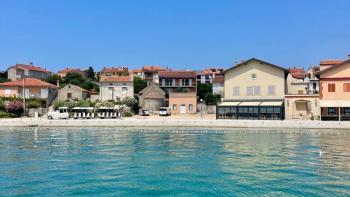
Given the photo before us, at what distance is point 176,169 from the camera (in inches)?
670

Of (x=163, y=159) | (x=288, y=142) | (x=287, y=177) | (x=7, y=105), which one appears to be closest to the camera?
(x=287, y=177)

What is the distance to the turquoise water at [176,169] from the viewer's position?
13211 millimetres

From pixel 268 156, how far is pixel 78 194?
11.4 meters

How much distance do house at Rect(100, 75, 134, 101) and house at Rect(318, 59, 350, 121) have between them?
112 ft

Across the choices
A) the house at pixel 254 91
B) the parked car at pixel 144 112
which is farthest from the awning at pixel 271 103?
the parked car at pixel 144 112

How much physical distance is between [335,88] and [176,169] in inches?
1483

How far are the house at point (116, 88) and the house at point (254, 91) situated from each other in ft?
71.9

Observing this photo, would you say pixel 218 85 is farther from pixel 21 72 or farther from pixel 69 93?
pixel 21 72

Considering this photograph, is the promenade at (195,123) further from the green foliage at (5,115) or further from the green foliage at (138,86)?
the green foliage at (138,86)

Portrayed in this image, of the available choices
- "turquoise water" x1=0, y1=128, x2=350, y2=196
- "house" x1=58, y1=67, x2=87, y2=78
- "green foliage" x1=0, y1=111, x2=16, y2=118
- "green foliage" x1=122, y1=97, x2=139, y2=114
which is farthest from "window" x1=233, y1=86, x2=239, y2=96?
"house" x1=58, y1=67, x2=87, y2=78

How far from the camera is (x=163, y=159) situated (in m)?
19.8

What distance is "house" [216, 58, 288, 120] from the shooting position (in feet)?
165

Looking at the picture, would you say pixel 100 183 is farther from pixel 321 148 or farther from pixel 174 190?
pixel 321 148

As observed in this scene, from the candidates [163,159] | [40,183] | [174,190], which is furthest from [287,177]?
[40,183]
